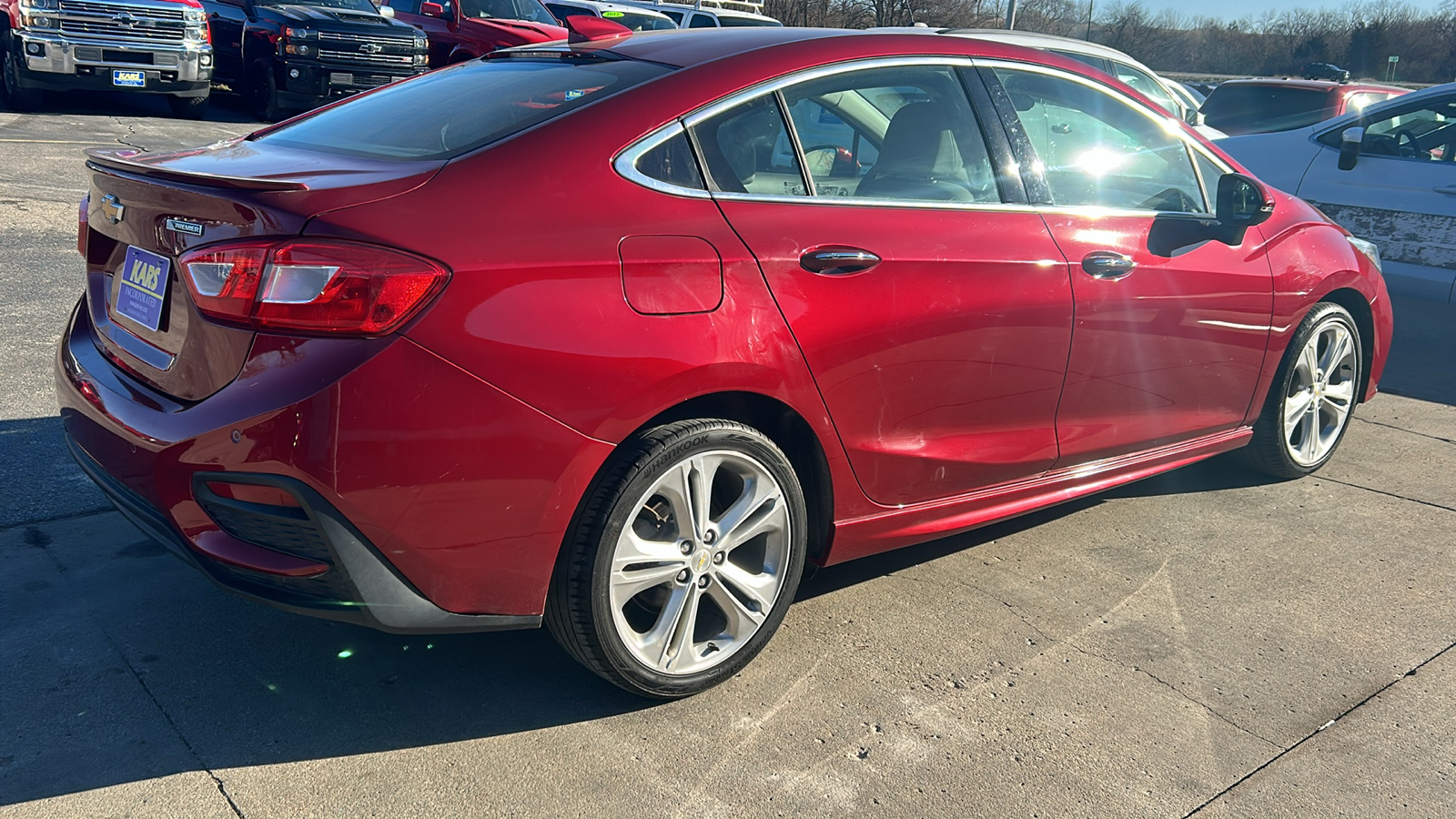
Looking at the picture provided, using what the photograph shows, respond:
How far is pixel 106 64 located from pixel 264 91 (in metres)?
2.17

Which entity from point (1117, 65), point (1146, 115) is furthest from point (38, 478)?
point (1117, 65)

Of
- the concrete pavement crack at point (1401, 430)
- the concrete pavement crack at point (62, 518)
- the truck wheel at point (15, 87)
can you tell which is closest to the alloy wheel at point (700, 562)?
the concrete pavement crack at point (62, 518)

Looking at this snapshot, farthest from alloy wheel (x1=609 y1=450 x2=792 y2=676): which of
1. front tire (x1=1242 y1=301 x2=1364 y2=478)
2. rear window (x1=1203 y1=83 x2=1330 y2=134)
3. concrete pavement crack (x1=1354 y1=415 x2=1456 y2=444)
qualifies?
rear window (x1=1203 y1=83 x2=1330 y2=134)

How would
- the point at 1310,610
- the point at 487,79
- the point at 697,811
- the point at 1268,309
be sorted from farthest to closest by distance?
the point at 1268,309 → the point at 1310,610 → the point at 487,79 → the point at 697,811

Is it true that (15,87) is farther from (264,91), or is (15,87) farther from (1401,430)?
(1401,430)

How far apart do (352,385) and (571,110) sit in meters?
0.91

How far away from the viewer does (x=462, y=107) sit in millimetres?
3080

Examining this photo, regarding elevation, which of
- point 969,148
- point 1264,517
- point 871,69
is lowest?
point 1264,517

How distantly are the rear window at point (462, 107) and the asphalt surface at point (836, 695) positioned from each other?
130 cm

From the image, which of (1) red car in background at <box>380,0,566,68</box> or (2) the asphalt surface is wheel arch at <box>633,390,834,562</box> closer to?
(2) the asphalt surface

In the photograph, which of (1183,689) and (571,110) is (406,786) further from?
(1183,689)

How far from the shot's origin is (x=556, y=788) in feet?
8.42

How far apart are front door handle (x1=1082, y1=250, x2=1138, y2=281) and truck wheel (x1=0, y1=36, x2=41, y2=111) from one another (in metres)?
12.2

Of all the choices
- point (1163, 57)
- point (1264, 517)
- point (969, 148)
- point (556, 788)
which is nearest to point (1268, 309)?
point (1264, 517)
